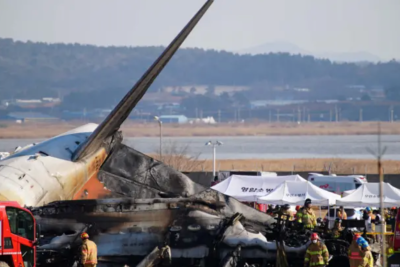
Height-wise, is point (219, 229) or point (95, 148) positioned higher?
point (95, 148)

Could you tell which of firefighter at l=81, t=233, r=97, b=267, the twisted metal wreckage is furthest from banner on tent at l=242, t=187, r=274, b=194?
firefighter at l=81, t=233, r=97, b=267

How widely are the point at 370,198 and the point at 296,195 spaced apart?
11.6 ft

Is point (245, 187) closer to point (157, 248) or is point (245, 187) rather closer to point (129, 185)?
point (129, 185)

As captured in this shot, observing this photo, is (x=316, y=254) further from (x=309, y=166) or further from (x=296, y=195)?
(x=309, y=166)

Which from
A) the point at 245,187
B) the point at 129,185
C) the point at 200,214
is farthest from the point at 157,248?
the point at 245,187

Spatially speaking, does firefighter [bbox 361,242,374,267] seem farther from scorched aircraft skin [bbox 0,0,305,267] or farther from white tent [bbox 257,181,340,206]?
white tent [bbox 257,181,340,206]

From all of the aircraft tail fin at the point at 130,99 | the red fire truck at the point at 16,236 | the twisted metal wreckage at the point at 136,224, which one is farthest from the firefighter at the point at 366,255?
the aircraft tail fin at the point at 130,99

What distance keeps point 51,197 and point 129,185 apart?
11.0ft

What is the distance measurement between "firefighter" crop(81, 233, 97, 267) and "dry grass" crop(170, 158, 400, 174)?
6382cm

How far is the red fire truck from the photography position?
20594 millimetres

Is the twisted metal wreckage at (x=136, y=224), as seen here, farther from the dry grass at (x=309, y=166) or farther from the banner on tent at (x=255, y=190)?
the dry grass at (x=309, y=166)

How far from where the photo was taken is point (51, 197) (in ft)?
83.9

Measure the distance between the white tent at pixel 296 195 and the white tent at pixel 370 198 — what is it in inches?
34.9

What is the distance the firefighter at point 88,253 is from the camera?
71.6 feet
